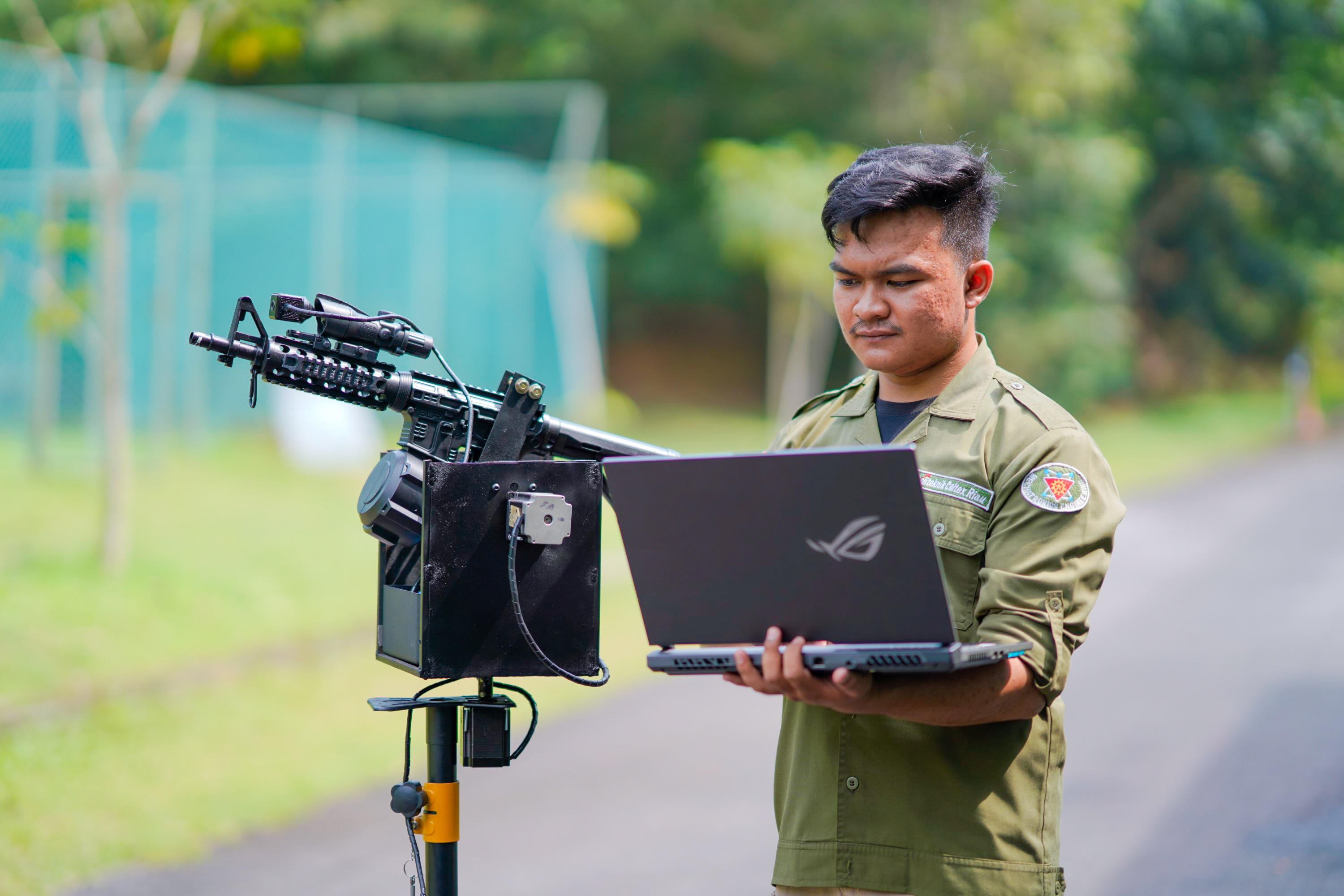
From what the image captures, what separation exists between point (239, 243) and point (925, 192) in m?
12.1

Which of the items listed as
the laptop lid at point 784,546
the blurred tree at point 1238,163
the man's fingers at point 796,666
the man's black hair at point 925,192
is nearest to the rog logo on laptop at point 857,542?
the laptop lid at point 784,546

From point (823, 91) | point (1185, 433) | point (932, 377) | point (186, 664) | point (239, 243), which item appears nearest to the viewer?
point (932, 377)

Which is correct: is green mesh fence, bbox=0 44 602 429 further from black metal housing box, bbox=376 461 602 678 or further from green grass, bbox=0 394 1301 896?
black metal housing box, bbox=376 461 602 678

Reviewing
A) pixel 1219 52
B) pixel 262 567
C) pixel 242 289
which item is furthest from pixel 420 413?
pixel 242 289

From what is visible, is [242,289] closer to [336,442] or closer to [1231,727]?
[336,442]

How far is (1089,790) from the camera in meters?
5.52

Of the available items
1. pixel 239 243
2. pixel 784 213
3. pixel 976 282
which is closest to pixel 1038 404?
pixel 976 282

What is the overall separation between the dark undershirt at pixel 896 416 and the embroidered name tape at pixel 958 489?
0.52 feet

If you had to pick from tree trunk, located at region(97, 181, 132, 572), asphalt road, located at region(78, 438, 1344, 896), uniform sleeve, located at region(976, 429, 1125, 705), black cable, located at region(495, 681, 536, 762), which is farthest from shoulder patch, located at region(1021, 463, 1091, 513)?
tree trunk, located at region(97, 181, 132, 572)

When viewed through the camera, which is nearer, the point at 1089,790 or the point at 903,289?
the point at 903,289

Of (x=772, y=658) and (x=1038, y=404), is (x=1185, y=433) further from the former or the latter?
(x=772, y=658)

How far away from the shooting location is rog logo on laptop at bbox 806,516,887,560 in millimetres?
1802

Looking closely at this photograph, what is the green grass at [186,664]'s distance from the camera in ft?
17.2

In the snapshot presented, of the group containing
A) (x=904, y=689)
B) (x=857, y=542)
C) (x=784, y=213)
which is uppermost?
(x=784, y=213)
